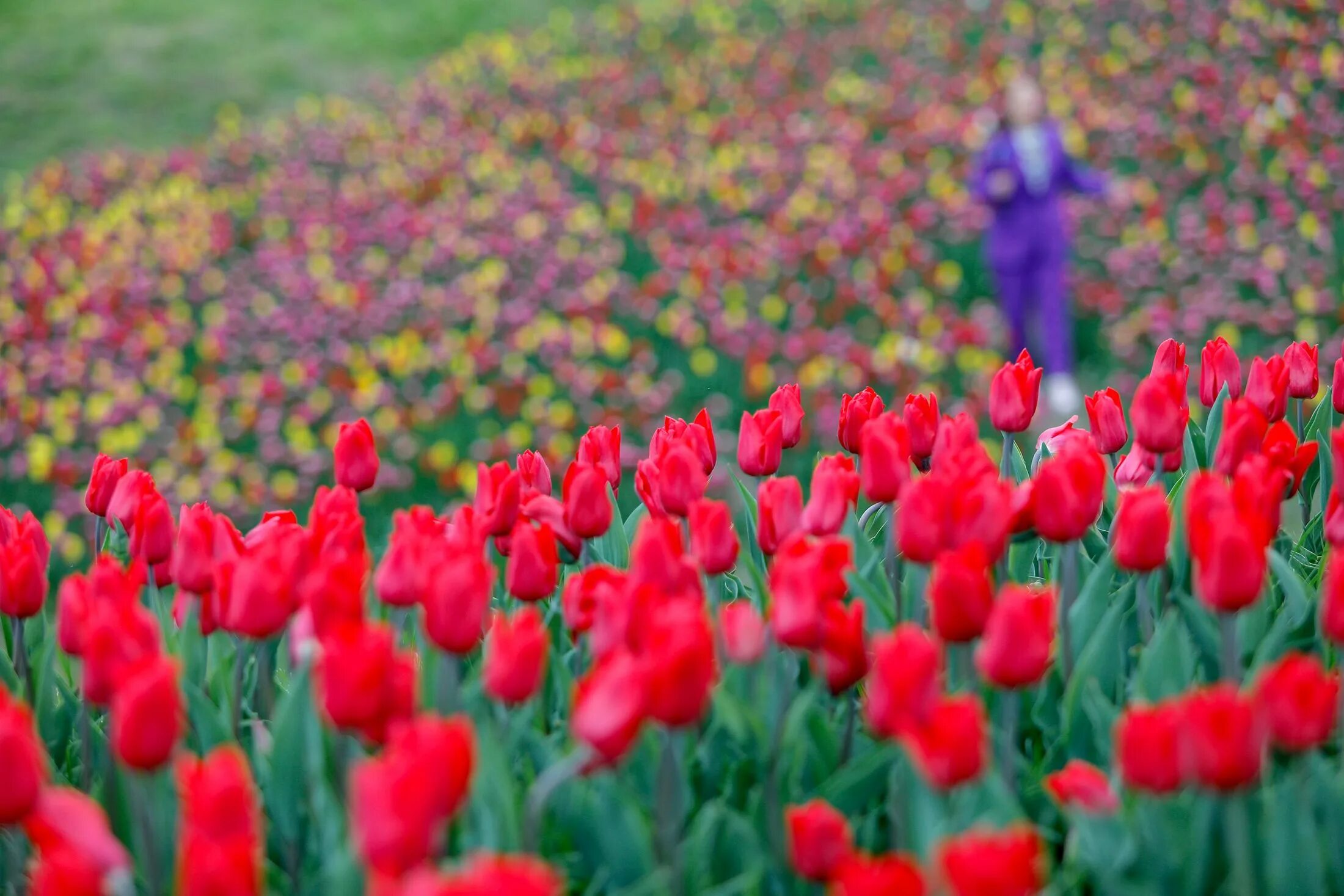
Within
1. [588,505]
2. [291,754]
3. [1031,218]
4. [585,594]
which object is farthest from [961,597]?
[1031,218]

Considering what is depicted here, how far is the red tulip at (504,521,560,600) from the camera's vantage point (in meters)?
1.36

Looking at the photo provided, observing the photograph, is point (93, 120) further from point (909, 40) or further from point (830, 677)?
point (830, 677)

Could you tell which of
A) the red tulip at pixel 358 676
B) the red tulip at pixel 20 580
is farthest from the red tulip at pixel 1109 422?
the red tulip at pixel 20 580

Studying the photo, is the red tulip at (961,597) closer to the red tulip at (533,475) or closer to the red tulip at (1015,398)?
the red tulip at (1015,398)

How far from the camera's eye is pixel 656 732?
3.93 feet

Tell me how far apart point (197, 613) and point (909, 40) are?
10.4 metres

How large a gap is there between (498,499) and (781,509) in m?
0.37

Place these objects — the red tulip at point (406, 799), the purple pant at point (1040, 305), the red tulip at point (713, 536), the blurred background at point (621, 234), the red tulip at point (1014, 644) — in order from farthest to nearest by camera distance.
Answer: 1. the purple pant at point (1040, 305)
2. the blurred background at point (621, 234)
3. the red tulip at point (713, 536)
4. the red tulip at point (1014, 644)
5. the red tulip at point (406, 799)

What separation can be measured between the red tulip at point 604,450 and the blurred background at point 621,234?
3.39 metres

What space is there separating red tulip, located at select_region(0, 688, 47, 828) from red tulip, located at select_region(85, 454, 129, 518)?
33.9 inches

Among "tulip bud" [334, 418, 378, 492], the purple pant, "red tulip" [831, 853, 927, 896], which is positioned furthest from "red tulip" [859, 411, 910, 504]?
the purple pant

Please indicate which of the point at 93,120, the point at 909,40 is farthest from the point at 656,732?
the point at 93,120

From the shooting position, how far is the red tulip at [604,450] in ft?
5.63

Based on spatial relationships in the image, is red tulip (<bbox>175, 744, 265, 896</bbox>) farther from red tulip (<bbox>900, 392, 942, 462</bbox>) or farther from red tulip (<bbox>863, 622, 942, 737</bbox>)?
red tulip (<bbox>900, 392, 942, 462</bbox>)
